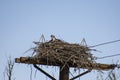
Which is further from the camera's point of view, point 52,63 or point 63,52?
point 63,52

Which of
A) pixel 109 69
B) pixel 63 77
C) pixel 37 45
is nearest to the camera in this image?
pixel 63 77

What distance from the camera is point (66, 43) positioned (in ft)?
30.2

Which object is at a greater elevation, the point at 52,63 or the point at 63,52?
the point at 63,52

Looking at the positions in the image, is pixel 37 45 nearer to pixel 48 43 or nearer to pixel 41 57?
pixel 48 43

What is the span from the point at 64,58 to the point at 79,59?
0.43 metres

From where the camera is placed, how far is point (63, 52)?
8555 mm

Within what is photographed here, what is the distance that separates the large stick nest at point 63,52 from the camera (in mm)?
8123

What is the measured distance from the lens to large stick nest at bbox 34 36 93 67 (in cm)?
812

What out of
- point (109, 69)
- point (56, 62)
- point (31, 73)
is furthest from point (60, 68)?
point (109, 69)

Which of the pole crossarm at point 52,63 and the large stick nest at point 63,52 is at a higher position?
the large stick nest at point 63,52

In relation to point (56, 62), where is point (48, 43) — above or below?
above

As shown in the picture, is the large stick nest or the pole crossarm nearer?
the pole crossarm

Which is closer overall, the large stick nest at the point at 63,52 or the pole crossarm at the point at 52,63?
the pole crossarm at the point at 52,63

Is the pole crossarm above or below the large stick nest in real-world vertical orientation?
below
